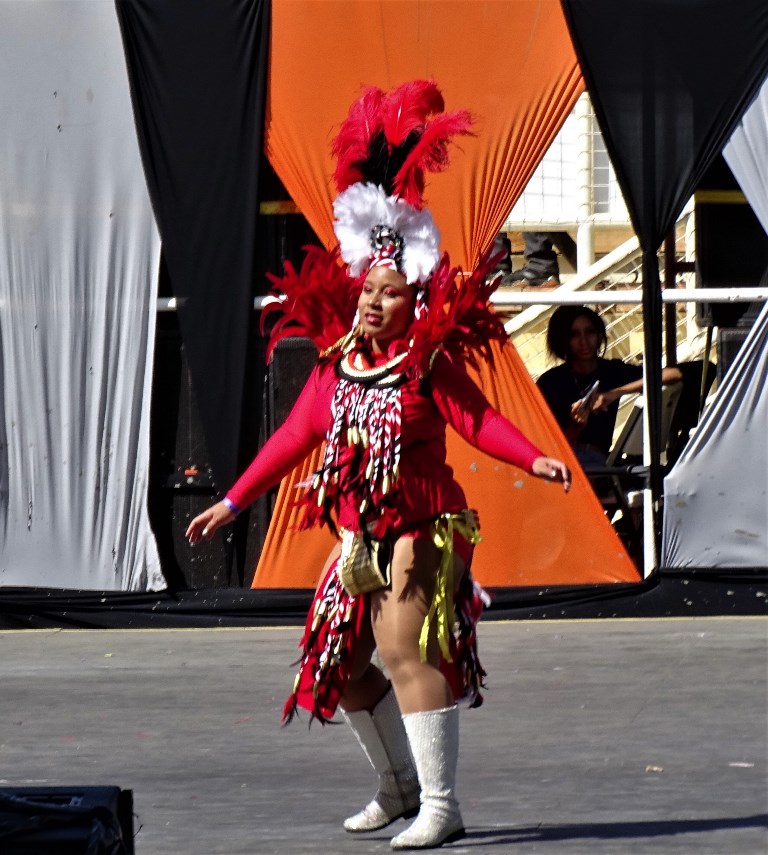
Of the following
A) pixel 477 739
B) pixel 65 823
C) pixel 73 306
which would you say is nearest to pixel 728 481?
pixel 477 739

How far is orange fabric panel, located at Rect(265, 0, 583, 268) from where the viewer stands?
338 inches

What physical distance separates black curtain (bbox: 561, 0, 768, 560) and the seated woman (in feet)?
1.07

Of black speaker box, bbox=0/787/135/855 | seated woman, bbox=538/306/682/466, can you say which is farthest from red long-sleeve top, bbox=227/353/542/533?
seated woman, bbox=538/306/682/466

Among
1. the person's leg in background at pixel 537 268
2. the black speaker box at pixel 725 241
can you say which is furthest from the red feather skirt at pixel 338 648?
the person's leg in background at pixel 537 268

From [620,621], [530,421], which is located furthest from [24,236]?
[620,621]

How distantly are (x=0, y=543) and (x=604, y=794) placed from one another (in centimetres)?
454

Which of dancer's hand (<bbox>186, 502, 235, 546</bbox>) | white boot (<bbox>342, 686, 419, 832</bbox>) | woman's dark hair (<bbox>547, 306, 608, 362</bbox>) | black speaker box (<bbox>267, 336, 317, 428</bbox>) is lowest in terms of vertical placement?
white boot (<bbox>342, 686, 419, 832</bbox>)

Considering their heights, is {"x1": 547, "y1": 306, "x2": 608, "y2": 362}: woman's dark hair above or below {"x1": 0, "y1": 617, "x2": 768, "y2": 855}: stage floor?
above

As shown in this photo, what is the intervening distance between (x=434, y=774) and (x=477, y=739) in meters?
1.63

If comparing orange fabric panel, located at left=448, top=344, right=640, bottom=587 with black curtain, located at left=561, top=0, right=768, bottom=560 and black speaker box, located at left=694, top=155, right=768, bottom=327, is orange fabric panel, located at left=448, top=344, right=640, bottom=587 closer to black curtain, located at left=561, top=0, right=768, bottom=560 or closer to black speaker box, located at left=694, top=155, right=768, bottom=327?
black curtain, located at left=561, top=0, right=768, bottom=560

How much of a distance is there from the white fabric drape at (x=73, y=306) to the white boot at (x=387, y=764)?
13.6ft

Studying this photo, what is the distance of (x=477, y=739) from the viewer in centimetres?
614

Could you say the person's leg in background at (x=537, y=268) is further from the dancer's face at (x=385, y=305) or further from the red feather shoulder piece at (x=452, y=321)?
the dancer's face at (x=385, y=305)

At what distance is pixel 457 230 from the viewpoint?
8.55 m
